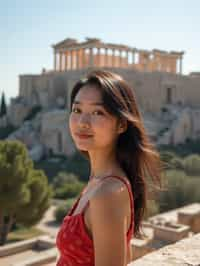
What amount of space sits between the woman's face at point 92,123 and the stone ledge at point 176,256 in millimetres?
1645

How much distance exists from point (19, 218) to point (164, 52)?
3498 centimetres

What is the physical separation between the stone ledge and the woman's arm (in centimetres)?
169

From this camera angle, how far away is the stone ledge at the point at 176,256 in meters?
3.26

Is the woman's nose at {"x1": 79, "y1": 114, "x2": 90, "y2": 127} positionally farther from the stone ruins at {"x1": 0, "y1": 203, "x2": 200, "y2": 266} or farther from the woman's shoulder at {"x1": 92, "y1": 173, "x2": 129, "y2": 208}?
the stone ruins at {"x1": 0, "y1": 203, "x2": 200, "y2": 266}

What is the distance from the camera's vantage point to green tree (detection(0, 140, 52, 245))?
13.8m

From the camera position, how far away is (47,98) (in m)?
41.2

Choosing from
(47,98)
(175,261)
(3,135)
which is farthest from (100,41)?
(175,261)

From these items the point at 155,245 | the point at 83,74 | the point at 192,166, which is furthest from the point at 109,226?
the point at 83,74

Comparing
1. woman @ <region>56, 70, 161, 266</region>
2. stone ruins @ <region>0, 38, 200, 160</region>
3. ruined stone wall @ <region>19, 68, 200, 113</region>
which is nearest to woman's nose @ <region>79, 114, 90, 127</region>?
woman @ <region>56, 70, 161, 266</region>

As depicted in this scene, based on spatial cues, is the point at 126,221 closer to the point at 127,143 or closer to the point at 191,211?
the point at 127,143

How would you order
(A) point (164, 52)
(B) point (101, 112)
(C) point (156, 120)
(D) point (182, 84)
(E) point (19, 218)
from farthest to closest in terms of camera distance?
(A) point (164, 52)
(D) point (182, 84)
(C) point (156, 120)
(E) point (19, 218)
(B) point (101, 112)

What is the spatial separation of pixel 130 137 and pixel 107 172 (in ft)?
0.74

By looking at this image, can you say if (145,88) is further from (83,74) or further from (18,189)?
(18,189)

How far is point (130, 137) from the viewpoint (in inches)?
77.1
